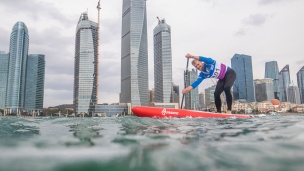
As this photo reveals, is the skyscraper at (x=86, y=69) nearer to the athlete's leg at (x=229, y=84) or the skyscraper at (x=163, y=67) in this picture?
the skyscraper at (x=163, y=67)

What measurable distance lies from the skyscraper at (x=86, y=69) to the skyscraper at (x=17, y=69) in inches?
1555

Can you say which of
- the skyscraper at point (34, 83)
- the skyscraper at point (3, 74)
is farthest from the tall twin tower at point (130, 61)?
the skyscraper at point (3, 74)

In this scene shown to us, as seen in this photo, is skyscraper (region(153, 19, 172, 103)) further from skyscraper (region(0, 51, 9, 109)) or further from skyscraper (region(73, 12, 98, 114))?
skyscraper (region(0, 51, 9, 109))

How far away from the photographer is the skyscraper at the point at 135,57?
161375 millimetres

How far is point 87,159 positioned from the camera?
2.23 m

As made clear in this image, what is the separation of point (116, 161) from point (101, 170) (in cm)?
25

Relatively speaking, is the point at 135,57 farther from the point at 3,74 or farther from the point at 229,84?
the point at 229,84

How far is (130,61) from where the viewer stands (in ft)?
544

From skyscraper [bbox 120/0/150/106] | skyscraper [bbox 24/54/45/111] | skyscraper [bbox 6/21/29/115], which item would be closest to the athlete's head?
skyscraper [bbox 120/0/150/106]

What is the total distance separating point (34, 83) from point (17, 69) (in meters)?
17.4

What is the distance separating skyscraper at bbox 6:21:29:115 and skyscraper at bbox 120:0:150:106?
7464cm

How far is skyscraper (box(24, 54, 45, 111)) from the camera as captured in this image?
16400 centimetres

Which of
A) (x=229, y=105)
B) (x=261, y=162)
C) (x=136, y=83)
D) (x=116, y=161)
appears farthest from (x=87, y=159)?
(x=136, y=83)

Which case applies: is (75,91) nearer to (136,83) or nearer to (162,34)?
(136,83)
